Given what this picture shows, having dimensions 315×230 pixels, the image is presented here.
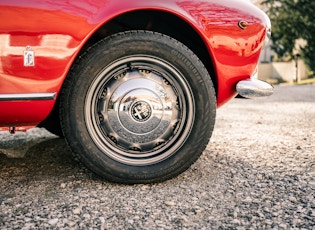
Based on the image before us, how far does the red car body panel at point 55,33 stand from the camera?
2.00 meters

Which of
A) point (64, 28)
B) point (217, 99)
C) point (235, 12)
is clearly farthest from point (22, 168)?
point (235, 12)

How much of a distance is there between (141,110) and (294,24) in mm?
20533

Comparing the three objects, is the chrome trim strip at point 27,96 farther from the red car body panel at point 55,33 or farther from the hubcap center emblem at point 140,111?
the hubcap center emblem at point 140,111

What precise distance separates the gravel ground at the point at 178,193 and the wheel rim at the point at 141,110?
22 cm

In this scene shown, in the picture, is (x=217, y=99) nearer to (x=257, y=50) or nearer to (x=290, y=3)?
(x=257, y=50)

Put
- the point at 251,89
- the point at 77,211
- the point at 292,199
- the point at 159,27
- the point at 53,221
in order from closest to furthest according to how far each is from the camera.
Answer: the point at 53,221 → the point at 77,211 → the point at 292,199 → the point at 251,89 → the point at 159,27

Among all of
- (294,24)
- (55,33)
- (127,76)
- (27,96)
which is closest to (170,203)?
(127,76)

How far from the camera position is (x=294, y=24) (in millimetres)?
20688

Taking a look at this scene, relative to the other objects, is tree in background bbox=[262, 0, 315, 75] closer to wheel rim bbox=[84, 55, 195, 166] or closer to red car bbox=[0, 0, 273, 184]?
red car bbox=[0, 0, 273, 184]

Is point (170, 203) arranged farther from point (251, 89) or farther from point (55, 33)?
point (55, 33)

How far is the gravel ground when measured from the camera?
5.79 ft

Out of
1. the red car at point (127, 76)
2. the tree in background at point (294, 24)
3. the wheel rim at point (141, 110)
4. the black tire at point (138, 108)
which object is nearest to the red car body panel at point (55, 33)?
the red car at point (127, 76)

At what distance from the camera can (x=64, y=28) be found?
6.73ft

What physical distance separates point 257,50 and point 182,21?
535mm
